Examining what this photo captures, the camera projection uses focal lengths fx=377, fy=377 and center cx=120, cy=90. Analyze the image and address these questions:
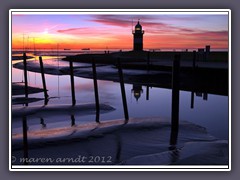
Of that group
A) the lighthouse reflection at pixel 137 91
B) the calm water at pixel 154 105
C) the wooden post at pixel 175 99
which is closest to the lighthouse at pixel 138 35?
the wooden post at pixel 175 99

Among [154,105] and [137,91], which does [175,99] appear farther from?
[137,91]

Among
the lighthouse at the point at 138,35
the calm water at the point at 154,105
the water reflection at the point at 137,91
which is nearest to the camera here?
the lighthouse at the point at 138,35

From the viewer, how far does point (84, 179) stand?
11.4 feet

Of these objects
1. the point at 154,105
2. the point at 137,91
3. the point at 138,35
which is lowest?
the point at 154,105

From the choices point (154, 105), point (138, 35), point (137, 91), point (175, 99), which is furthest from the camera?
point (137, 91)

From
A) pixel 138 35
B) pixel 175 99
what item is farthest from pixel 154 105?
pixel 138 35

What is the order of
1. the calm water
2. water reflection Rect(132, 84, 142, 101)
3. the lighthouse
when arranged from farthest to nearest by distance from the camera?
water reflection Rect(132, 84, 142, 101)
the calm water
the lighthouse

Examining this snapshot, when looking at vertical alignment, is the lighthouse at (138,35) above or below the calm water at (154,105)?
above

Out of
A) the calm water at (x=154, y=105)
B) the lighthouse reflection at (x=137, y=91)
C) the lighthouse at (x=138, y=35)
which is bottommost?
the calm water at (x=154, y=105)

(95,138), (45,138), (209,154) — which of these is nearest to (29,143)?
(45,138)

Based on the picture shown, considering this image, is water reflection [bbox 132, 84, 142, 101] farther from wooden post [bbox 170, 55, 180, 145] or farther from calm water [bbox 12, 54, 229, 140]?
wooden post [bbox 170, 55, 180, 145]

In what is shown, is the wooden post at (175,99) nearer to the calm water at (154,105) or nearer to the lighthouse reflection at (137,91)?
the calm water at (154,105)

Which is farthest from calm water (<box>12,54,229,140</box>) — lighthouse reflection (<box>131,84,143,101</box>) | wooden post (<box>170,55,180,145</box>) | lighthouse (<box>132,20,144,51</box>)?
lighthouse (<box>132,20,144,51</box>)

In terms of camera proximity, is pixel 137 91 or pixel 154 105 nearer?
pixel 154 105
